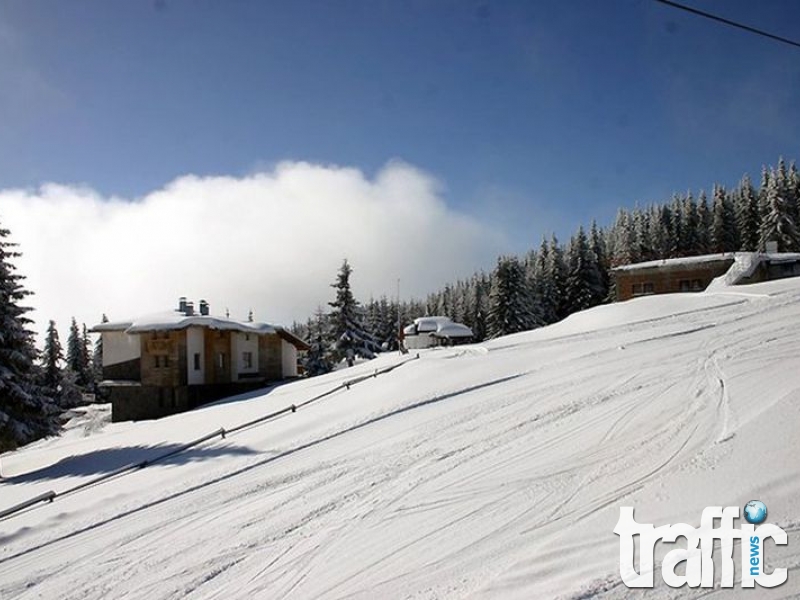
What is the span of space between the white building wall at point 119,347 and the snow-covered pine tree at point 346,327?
14934 mm

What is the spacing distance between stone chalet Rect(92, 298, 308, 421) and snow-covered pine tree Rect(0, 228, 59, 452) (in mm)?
10773

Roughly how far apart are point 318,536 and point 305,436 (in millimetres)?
6234

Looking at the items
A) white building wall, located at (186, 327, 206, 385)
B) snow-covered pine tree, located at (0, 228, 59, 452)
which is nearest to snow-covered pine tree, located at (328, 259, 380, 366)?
white building wall, located at (186, 327, 206, 385)

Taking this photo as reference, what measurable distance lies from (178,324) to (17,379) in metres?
11.7

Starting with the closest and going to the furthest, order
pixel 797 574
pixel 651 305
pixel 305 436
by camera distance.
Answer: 1. pixel 797 574
2. pixel 305 436
3. pixel 651 305

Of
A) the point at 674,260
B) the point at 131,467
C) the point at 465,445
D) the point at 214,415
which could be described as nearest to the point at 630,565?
the point at 465,445

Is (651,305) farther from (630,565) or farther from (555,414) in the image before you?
(630,565)

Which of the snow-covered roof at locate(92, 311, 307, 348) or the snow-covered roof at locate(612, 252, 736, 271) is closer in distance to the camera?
the snow-covered roof at locate(92, 311, 307, 348)

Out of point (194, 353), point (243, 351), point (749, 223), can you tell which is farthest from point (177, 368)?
point (749, 223)

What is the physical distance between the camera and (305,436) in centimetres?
1319

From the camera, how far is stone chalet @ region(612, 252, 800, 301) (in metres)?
33.7

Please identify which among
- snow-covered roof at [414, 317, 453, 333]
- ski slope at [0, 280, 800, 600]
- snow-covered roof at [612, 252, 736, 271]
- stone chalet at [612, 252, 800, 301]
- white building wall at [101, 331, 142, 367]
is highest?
snow-covered roof at [612, 252, 736, 271]

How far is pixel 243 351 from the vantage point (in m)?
34.3

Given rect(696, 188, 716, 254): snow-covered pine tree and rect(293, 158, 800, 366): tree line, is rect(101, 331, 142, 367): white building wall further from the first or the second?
rect(696, 188, 716, 254): snow-covered pine tree
